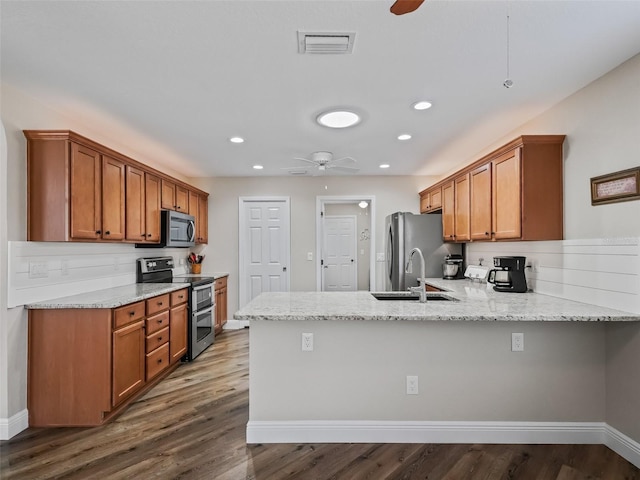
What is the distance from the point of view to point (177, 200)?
4.27m

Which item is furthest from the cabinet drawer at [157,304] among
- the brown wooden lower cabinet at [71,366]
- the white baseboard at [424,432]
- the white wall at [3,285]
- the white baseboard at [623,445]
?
the white baseboard at [623,445]

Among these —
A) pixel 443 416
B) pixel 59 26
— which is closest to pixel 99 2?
pixel 59 26

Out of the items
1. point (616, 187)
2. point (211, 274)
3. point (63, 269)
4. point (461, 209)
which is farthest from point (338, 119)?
point (211, 274)

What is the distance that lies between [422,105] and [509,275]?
65.1 inches

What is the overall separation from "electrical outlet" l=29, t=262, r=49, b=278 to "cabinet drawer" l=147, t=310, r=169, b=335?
2.81 feet

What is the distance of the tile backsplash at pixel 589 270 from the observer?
6.59ft

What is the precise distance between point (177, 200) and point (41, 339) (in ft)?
7.32

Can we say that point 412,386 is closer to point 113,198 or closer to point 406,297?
point 406,297

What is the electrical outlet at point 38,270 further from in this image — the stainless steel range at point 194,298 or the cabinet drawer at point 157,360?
the stainless steel range at point 194,298

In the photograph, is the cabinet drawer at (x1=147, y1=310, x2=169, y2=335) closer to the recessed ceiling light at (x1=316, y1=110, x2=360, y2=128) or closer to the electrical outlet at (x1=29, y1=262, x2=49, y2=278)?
the electrical outlet at (x1=29, y1=262, x2=49, y2=278)

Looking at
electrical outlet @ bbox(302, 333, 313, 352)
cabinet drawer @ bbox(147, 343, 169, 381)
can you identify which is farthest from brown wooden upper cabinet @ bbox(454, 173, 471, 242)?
cabinet drawer @ bbox(147, 343, 169, 381)

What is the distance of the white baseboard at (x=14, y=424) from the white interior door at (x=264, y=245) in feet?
10.3

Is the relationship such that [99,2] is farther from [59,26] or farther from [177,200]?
[177,200]

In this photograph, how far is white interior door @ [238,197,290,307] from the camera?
17.6 ft
